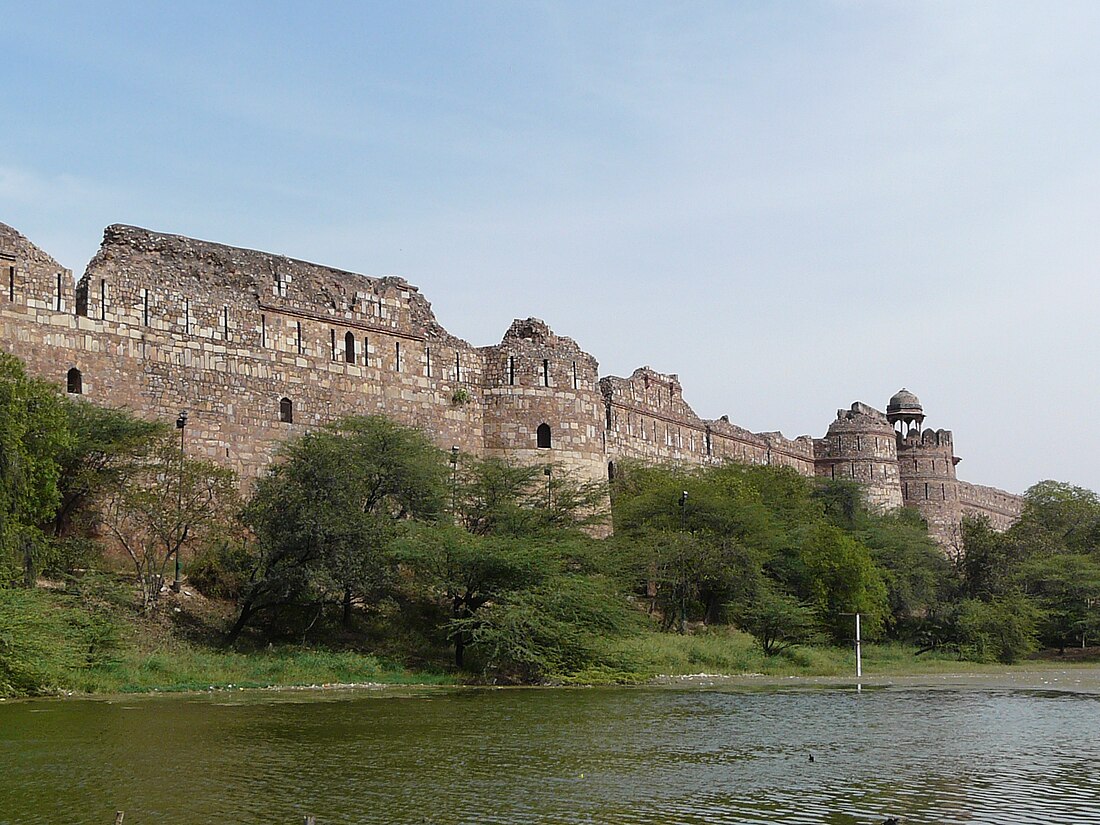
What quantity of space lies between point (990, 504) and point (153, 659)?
148 ft

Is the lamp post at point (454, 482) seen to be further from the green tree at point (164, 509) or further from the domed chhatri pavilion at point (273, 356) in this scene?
the green tree at point (164, 509)

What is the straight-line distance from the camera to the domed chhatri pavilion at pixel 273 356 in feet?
71.3

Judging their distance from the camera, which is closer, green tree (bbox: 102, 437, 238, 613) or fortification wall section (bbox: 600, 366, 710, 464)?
green tree (bbox: 102, 437, 238, 613)

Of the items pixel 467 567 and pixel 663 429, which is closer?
pixel 467 567

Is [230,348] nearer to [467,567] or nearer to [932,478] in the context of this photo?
[467,567]

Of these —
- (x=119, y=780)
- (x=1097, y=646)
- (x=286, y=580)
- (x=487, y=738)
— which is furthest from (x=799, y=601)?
(x=119, y=780)

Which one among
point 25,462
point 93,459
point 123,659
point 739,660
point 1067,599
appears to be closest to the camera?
point 123,659

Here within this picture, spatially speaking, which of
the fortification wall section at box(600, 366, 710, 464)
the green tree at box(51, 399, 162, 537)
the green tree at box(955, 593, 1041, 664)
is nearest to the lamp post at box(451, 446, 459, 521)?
the green tree at box(51, 399, 162, 537)

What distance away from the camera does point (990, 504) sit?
56531 mm

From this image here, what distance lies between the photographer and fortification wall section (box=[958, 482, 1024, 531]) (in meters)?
54.4

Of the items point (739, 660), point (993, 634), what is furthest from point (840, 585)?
point (739, 660)

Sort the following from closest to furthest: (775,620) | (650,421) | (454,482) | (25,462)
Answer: (25,462) < (454,482) < (775,620) < (650,421)

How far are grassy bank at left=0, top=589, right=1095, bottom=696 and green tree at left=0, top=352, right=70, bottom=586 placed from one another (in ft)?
2.43

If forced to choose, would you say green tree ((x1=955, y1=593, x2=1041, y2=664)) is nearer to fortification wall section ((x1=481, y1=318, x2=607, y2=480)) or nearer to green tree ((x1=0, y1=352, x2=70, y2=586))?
fortification wall section ((x1=481, y1=318, x2=607, y2=480))
